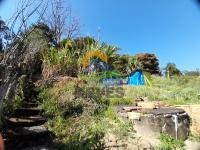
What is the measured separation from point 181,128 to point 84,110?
2.69 metres

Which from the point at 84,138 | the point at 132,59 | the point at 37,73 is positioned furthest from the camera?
the point at 132,59

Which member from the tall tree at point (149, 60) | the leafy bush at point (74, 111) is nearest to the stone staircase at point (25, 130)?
the leafy bush at point (74, 111)

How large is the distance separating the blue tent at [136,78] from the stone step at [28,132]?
37.1ft

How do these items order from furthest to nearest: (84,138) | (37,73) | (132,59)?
(132,59) < (37,73) < (84,138)

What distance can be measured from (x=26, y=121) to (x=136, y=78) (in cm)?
1169

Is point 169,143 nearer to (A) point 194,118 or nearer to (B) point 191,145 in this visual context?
(B) point 191,145

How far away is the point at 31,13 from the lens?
21.1ft

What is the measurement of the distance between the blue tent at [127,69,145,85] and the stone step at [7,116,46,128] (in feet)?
34.7

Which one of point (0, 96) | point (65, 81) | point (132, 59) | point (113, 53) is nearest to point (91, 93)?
point (65, 81)

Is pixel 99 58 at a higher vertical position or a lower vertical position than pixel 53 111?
higher

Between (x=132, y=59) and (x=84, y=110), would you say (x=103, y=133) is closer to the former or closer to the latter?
(x=84, y=110)

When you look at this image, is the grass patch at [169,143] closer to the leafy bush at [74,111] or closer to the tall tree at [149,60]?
the leafy bush at [74,111]

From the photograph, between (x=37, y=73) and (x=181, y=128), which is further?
(x=37, y=73)

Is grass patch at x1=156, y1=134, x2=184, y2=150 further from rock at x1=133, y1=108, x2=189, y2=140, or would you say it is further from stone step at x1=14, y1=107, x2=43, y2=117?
stone step at x1=14, y1=107, x2=43, y2=117
